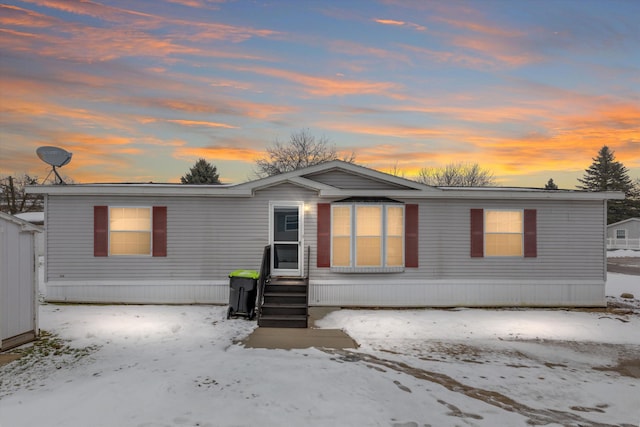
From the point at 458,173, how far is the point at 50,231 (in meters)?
46.1

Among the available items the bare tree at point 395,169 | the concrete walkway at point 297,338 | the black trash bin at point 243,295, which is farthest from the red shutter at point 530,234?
the bare tree at point 395,169

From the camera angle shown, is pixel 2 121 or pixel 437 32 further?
pixel 2 121

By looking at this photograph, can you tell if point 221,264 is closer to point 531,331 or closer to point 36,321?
point 36,321

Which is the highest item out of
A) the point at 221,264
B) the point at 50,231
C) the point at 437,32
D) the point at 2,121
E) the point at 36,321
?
the point at 437,32

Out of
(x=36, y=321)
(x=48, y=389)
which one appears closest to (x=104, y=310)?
(x=36, y=321)

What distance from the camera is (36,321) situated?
23.2 ft

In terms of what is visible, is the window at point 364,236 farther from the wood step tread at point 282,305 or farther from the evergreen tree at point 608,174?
the evergreen tree at point 608,174

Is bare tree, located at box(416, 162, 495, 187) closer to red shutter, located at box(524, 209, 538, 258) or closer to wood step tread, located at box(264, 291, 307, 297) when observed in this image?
red shutter, located at box(524, 209, 538, 258)

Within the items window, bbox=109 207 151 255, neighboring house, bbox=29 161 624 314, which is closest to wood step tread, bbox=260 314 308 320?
neighboring house, bbox=29 161 624 314

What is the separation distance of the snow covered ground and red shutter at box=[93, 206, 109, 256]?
1953 millimetres

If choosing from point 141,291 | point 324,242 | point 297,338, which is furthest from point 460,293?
point 141,291

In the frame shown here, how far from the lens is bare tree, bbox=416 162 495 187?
47.1 m

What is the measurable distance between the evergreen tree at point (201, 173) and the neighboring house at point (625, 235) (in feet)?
142

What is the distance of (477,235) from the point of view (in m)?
10.6
